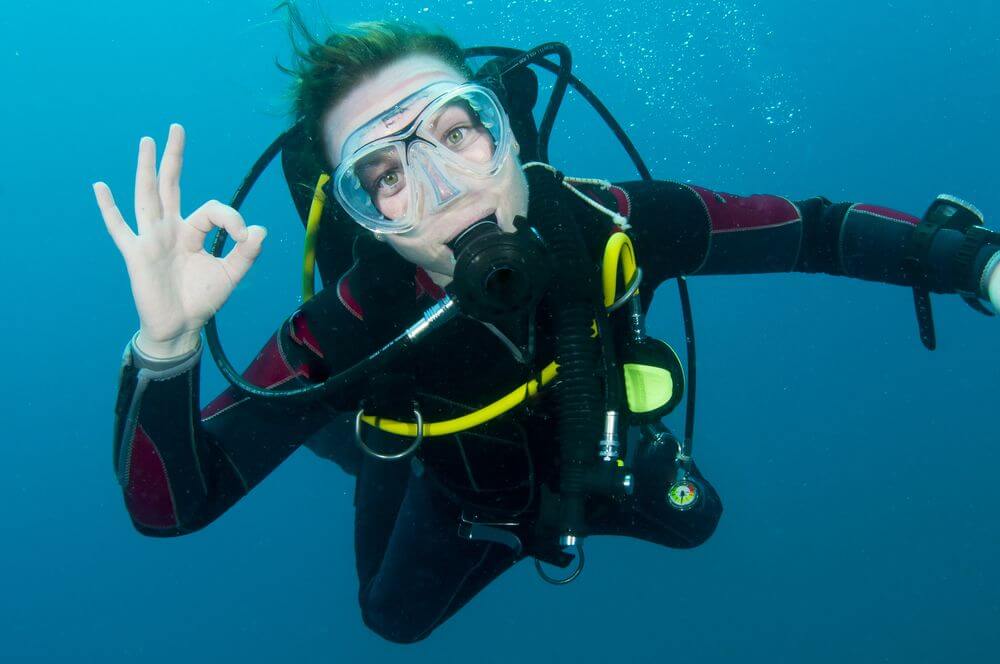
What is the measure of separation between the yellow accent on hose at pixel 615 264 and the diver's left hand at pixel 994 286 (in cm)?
122

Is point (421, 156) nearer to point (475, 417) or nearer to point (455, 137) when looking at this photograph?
point (455, 137)

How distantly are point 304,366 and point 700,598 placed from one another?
980cm

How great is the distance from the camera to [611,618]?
33.6 ft

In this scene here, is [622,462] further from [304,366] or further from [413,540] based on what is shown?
[413,540]

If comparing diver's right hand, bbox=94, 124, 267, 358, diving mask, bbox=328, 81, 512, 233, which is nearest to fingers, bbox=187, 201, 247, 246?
diver's right hand, bbox=94, 124, 267, 358

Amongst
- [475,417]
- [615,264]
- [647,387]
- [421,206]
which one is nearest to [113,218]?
[421,206]

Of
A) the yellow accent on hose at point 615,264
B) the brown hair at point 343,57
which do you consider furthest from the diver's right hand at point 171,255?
the yellow accent on hose at point 615,264

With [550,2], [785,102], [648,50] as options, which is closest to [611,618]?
[785,102]

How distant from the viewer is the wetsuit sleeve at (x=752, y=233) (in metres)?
2.68

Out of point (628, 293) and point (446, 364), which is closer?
point (628, 293)

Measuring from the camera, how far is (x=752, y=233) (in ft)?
9.34

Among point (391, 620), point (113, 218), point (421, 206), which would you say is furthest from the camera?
point (391, 620)

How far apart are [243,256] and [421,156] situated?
Result: 69 centimetres

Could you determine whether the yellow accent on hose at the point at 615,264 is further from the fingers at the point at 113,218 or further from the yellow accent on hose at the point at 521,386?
the fingers at the point at 113,218
